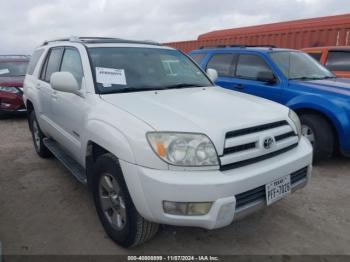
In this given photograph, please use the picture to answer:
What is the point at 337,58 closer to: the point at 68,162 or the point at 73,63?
the point at 73,63

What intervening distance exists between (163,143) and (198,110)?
521mm

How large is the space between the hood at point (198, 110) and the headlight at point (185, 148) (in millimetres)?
47

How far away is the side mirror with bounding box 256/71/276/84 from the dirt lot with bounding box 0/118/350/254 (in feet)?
5.42

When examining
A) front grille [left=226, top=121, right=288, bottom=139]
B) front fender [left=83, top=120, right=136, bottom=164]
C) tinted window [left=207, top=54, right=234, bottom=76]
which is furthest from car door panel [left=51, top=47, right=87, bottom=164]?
tinted window [left=207, top=54, right=234, bottom=76]

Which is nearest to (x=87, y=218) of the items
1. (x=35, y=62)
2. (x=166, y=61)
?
(x=166, y=61)

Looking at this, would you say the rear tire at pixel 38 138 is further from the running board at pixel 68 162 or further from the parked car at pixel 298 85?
the parked car at pixel 298 85

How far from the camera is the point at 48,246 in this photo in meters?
2.78

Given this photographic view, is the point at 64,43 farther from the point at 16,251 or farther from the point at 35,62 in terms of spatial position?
the point at 16,251

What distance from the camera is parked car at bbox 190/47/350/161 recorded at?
441 cm

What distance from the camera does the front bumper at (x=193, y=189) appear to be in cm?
218

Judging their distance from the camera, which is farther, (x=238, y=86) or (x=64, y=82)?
(x=238, y=86)

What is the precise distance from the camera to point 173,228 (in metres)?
3.01

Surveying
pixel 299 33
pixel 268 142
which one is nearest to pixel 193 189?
pixel 268 142

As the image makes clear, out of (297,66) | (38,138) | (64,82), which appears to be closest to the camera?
(64,82)
